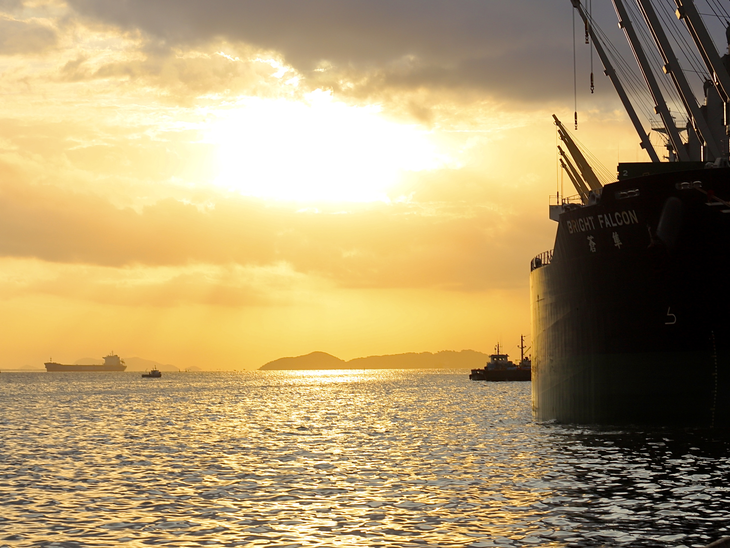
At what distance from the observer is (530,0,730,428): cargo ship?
32.3 metres

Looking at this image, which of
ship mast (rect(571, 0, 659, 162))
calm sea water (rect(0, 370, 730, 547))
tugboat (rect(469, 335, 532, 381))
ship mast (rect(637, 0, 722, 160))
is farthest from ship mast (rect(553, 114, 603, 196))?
tugboat (rect(469, 335, 532, 381))

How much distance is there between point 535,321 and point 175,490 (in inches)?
1106

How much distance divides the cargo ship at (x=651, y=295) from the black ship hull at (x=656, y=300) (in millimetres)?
42

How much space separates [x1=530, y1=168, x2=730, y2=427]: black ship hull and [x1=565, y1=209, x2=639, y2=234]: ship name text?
44 millimetres

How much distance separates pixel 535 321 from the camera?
4797 centimetres

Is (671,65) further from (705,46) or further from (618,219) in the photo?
(618,219)

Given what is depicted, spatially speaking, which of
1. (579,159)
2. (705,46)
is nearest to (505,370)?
(579,159)

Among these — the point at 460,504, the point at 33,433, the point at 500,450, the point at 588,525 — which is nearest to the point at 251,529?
the point at 460,504

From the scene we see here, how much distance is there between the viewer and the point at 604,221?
116 ft

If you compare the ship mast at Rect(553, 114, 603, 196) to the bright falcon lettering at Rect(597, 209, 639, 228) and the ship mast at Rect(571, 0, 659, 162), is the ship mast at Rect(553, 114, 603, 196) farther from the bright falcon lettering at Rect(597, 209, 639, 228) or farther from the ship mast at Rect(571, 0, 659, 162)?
the bright falcon lettering at Rect(597, 209, 639, 228)

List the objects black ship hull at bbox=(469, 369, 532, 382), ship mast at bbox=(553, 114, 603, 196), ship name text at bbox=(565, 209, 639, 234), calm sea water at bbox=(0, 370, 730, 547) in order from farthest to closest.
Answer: black ship hull at bbox=(469, 369, 532, 382) < ship mast at bbox=(553, 114, 603, 196) < ship name text at bbox=(565, 209, 639, 234) < calm sea water at bbox=(0, 370, 730, 547)

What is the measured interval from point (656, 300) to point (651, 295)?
0.29 meters

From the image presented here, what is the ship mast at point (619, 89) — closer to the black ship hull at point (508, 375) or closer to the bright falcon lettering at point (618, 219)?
the bright falcon lettering at point (618, 219)

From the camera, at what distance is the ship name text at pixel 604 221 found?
34.1 metres
